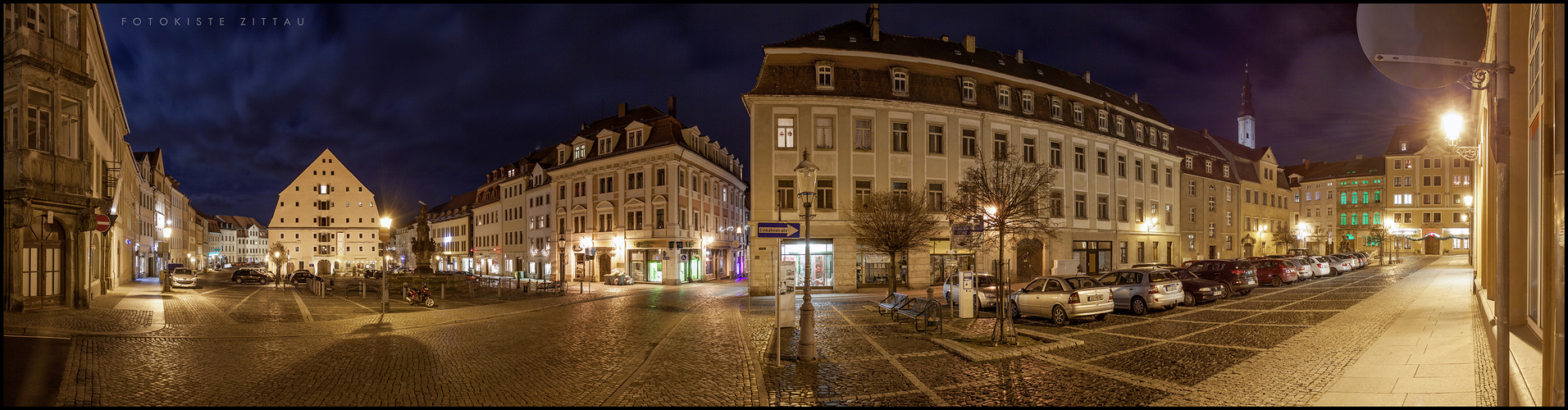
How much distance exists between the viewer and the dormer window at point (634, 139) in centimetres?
4709

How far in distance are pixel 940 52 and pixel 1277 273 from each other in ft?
59.4

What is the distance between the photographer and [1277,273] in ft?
96.8

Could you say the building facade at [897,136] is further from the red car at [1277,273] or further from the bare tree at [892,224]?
the red car at [1277,273]

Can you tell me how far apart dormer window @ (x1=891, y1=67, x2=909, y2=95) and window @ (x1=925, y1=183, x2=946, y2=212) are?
459 cm

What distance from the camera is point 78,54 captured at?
19.9 metres

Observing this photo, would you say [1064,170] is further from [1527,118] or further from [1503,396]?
[1503,396]

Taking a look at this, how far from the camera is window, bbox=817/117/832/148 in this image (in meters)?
32.4

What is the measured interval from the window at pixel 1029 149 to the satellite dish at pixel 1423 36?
32.4 meters

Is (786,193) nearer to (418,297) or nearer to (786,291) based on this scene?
(418,297)

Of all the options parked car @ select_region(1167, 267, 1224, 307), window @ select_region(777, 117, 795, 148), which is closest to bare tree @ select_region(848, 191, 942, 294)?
window @ select_region(777, 117, 795, 148)

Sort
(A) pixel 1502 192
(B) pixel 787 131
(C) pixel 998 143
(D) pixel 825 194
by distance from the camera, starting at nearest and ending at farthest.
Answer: (A) pixel 1502 192 → (B) pixel 787 131 → (D) pixel 825 194 → (C) pixel 998 143

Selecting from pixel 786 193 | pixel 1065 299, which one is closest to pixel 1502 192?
pixel 1065 299

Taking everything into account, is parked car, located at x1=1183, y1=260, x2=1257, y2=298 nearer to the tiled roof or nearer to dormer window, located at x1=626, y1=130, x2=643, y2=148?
the tiled roof

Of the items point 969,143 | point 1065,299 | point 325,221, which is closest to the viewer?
point 1065,299
